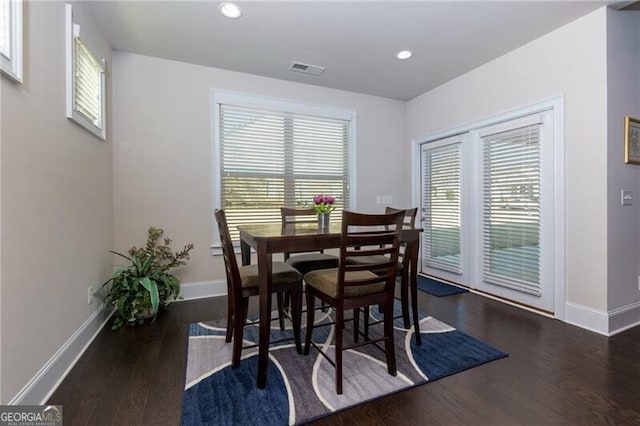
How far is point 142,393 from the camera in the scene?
5.42 feet

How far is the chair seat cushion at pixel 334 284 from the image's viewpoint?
5.73 feet

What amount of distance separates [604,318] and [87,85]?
181 inches

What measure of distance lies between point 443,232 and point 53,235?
158 inches

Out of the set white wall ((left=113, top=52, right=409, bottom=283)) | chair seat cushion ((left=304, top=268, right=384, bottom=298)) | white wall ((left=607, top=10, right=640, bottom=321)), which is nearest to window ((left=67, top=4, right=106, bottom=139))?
white wall ((left=113, top=52, right=409, bottom=283))

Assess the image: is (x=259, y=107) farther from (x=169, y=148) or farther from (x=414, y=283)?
(x=414, y=283)

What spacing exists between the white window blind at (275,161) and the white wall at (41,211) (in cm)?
147

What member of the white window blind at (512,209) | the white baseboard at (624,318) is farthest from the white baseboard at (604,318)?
the white window blind at (512,209)

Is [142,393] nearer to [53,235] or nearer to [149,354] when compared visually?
[149,354]

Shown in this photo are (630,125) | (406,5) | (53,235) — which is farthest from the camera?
(630,125)

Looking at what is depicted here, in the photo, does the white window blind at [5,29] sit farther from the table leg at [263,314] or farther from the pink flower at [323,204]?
the pink flower at [323,204]

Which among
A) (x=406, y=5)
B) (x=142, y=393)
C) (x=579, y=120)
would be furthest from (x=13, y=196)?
(x=579, y=120)

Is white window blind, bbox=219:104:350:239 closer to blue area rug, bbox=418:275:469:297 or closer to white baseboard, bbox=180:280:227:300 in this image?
white baseboard, bbox=180:280:227:300

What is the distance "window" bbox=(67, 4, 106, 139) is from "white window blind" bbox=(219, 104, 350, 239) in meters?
1.17

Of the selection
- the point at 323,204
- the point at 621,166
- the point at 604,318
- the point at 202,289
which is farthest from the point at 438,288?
the point at 202,289
